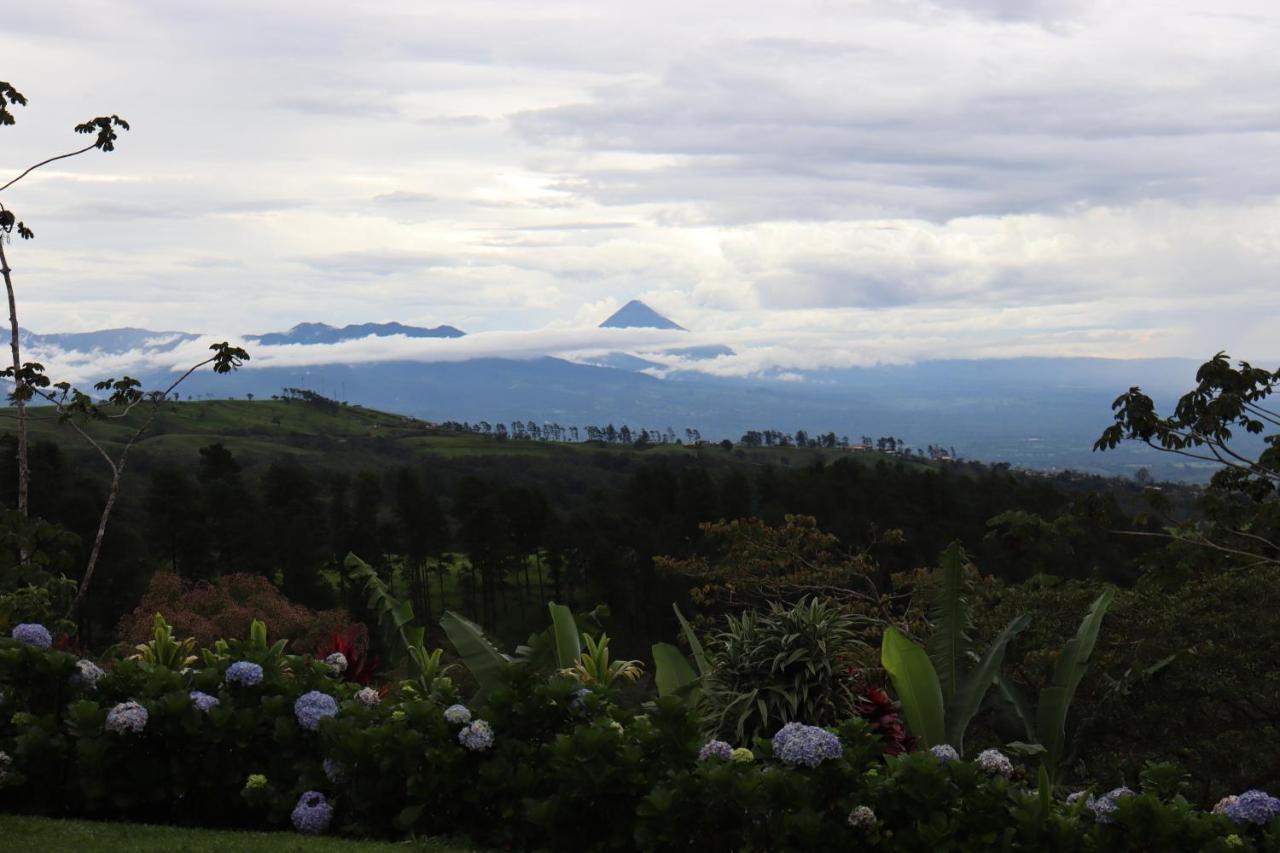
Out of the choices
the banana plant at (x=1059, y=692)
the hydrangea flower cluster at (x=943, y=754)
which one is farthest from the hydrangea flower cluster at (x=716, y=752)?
the banana plant at (x=1059, y=692)

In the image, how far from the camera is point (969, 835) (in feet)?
19.3

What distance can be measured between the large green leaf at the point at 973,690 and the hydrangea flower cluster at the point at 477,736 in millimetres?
3772

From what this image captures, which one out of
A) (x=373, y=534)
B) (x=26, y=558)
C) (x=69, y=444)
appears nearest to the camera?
(x=26, y=558)

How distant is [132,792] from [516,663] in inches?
94.2

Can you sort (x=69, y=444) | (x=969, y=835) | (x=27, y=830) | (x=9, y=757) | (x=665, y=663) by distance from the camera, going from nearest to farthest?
(x=969, y=835) → (x=27, y=830) → (x=9, y=757) → (x=665, y=663) → (x=69, y=444)

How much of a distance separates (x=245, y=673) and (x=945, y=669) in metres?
5.23

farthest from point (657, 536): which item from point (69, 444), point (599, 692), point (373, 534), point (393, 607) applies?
point (69, 444)

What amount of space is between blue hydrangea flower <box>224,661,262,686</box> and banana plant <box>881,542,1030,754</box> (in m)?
4.03

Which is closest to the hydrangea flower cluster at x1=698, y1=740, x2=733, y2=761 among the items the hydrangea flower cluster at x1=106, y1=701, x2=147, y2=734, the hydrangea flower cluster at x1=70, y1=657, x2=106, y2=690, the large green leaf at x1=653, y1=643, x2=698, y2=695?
the large green leaf at x1=653, y1=643, x2=698, y2=695

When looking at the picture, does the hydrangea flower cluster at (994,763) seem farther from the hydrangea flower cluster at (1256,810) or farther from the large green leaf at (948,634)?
the large green leaf at (948,634)

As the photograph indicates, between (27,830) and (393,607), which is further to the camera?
(393,607)

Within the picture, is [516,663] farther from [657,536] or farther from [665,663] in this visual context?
[657,536]

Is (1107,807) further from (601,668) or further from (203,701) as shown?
(203,701)

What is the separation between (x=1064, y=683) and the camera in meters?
9.16
